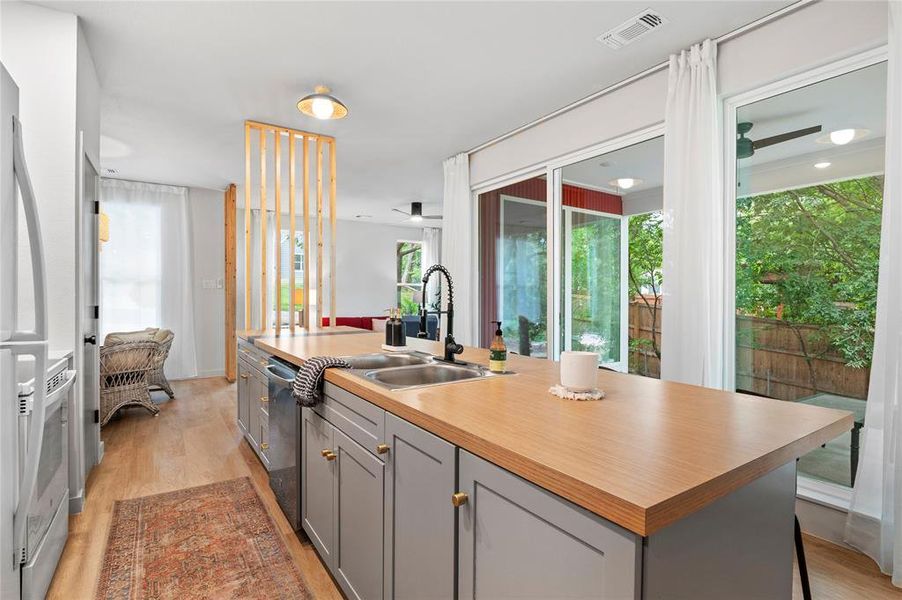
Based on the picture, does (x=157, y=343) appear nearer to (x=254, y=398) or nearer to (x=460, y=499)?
(x=254, y=398)

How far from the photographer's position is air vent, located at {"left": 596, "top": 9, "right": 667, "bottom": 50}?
7.60ft

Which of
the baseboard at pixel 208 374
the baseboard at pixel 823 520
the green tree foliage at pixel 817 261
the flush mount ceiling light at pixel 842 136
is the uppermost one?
the flush mount ceiling light at pixel 842 136

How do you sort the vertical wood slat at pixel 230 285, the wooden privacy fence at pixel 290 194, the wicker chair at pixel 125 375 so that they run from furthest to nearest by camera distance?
the vertical wood slat at pixel 230 285
the wicker chair at pixel 125 375
the wooden privacy fence at pixel 290 194

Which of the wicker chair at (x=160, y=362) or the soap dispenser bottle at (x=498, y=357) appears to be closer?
the soap dispenser bottle at (x=498, y=357)

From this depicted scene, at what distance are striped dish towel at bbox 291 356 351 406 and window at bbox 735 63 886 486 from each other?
2.23 meters

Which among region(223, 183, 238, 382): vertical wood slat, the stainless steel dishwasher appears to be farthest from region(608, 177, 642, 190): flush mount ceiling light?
region(223, 183, 238, 382): vertical wood slat

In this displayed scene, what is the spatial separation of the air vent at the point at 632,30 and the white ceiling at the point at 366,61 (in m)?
0.05

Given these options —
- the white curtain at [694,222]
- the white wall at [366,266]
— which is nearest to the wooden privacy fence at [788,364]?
the white curtain at [694,222]

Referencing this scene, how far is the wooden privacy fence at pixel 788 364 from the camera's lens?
216 cm

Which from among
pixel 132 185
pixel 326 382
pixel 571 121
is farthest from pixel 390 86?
pixel 132 185

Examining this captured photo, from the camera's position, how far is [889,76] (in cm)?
186

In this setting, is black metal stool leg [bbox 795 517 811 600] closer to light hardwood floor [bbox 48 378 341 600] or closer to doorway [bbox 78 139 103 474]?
light hardwood floor [bbox 48 378 341 600]

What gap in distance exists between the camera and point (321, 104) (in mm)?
3012

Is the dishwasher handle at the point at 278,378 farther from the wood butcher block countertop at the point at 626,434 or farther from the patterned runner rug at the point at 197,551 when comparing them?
the patterned runner rug at the point at 197,551
